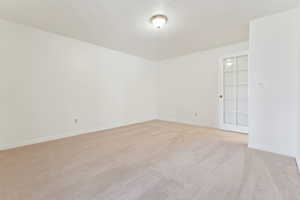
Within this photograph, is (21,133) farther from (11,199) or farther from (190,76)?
(190,76)

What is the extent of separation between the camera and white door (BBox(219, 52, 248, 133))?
3.59 metres

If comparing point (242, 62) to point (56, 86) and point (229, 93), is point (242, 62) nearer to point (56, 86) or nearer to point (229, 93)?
point (229, 93)

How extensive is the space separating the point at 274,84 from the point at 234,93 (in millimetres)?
1410

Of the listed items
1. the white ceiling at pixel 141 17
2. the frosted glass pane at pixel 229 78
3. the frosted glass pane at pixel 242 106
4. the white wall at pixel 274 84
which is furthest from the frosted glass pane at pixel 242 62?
the white wall at pixel 274 84

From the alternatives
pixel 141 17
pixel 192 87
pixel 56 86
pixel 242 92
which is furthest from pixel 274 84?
pixel 56 86

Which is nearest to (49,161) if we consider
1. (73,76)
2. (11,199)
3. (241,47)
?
(11,199)

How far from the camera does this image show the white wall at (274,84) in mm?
2268

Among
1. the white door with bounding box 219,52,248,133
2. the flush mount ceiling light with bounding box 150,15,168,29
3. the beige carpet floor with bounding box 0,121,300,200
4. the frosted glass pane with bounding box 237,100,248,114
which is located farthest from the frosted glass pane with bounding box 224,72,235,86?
the flush mount ceiling light with bounding box 150,15,168,29

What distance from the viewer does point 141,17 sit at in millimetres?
2660

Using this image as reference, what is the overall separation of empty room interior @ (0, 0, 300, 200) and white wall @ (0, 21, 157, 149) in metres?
0.02

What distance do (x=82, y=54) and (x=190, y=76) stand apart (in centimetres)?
362

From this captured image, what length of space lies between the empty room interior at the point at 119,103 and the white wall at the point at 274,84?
16mm

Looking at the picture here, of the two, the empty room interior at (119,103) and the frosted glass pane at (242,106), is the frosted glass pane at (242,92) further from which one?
the frosted glass pane at (242,106)

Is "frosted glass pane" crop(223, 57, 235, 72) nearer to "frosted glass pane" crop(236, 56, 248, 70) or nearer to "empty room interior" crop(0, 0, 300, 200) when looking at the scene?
"empty room interior" crop(0, 0, 300, 200)
